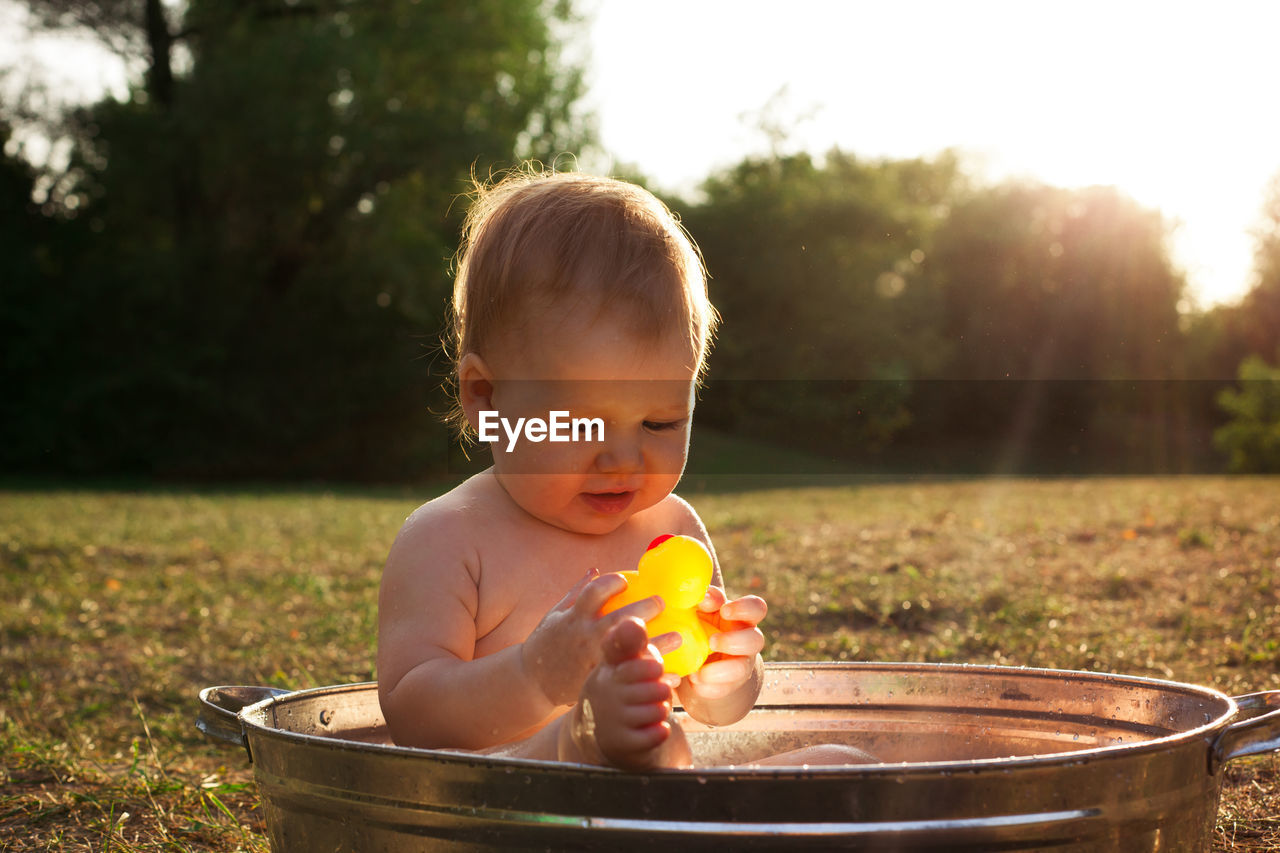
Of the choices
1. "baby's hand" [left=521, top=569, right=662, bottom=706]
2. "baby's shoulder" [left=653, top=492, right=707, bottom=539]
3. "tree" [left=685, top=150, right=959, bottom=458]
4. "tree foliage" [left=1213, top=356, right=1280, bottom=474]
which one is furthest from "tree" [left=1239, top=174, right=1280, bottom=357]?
"baby's hand" [left=521, top=569, right=662, bottom=706]

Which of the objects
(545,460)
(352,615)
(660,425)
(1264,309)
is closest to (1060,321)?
(660,425)

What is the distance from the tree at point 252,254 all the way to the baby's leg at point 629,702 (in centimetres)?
1470

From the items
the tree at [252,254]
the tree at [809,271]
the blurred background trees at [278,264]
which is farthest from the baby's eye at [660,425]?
the tree at [252,254]

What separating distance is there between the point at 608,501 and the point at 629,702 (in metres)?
0.53

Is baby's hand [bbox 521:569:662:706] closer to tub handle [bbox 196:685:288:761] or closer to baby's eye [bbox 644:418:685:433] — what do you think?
baby's eye [bbox 644:418:685:433]

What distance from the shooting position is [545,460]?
151cm

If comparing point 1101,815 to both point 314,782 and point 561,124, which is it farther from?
point 561,124

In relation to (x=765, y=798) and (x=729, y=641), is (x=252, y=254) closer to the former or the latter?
(x=729, y=641)

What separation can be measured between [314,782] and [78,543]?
5964 mm

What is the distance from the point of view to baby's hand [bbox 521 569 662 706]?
117cm

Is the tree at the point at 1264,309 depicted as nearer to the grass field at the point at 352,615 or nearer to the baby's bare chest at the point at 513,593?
the grass field at the point at 352,615

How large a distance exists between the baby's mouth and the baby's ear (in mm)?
203

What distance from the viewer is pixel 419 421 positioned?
1673 cm

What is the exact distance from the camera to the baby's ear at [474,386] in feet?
5.36
